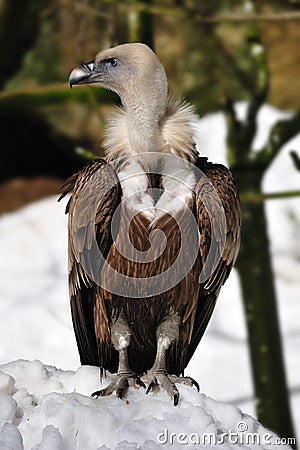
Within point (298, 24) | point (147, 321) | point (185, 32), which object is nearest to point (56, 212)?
point (185, 32)

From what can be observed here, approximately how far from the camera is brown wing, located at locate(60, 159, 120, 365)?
2791 millimetres

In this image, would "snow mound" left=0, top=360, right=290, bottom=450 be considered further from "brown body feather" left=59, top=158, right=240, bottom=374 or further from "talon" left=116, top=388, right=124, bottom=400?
"brown body feather" left=59, top=158, right=240, bottom=374

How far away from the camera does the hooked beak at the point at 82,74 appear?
2770mm

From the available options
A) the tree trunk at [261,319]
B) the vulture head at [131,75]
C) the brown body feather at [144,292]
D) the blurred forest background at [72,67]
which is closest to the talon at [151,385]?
the brown body feather at [144,292]

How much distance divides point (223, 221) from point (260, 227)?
2.31 m

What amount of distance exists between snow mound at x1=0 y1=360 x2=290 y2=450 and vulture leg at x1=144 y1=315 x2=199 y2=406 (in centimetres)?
7

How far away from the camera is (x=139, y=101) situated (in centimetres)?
273

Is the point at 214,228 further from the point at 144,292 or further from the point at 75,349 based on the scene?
the point at 75,349

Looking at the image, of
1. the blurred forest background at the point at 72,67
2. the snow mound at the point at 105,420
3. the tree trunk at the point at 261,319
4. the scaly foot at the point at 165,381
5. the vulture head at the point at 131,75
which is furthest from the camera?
the blurred forest background at the point at 72,67

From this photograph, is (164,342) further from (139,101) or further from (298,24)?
(298,24)

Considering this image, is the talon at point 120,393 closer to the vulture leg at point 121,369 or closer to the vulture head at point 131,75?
the vulture leg at point 121,369

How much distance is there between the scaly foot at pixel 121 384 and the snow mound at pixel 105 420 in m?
0.03

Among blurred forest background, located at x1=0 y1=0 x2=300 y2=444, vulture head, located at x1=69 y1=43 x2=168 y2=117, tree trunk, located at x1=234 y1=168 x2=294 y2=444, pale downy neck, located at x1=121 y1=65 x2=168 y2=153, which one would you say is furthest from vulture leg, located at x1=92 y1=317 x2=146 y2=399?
blurred forest background, located at x1=0 y1=0 x2=300 y2=444

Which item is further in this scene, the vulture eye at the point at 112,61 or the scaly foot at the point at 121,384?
the vulture eye at the point at 112,61
